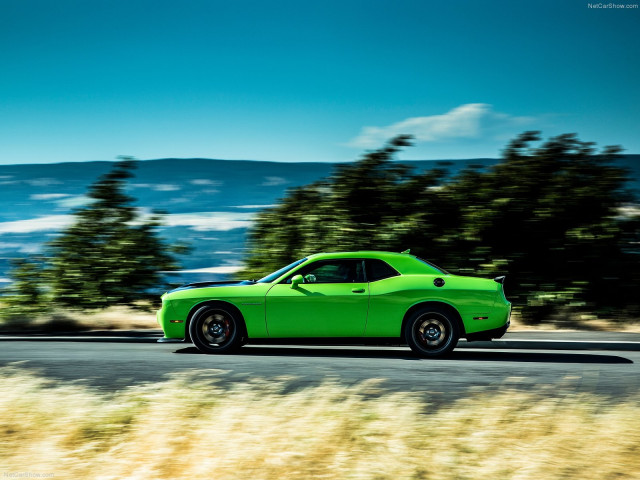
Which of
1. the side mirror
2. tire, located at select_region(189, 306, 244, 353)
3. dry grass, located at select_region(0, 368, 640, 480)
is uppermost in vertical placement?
the side mirror

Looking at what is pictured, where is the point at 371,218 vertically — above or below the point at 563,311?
above

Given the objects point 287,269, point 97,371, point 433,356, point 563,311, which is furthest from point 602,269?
point 97,371

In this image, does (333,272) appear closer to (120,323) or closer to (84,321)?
(120,323)

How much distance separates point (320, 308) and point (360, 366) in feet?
3.16

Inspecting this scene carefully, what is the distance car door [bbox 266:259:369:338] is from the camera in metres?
9.95

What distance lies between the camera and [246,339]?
1035 cm

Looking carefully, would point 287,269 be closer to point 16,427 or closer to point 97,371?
point 97,371

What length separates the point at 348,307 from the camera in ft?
32.7

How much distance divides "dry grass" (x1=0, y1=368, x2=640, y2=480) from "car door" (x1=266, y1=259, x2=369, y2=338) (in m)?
2.66

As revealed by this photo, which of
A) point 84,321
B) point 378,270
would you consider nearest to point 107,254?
point 84,321

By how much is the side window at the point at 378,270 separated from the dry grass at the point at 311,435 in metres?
3.05

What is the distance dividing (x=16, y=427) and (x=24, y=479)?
48.6 inches

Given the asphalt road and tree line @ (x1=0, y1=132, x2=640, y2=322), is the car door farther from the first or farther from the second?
tree line @ (x1=0, y1=132, x2=640, y2=322)

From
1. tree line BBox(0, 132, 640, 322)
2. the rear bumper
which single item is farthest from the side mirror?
tree line BBox(0, 132, 640, 322)
